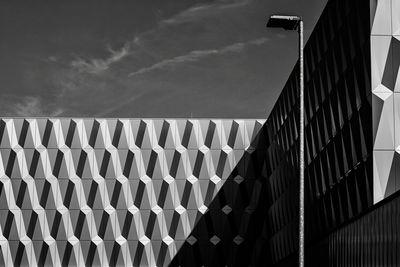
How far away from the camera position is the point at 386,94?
24281mm

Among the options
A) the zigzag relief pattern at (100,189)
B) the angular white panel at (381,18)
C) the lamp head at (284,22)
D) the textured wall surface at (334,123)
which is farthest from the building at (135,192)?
the lamp head at (284,22)

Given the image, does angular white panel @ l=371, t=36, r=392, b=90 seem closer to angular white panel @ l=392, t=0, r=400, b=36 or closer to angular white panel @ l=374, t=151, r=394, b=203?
angular white panel @ l=392, t=0, r=400, b=36

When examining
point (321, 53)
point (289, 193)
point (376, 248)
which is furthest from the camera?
point (289, 193)

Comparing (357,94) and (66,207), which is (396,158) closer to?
(357,94)

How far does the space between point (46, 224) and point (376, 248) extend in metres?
34.2

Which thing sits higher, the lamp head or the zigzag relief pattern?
the zigzag relief pattern

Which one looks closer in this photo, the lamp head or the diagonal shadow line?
the lamp head

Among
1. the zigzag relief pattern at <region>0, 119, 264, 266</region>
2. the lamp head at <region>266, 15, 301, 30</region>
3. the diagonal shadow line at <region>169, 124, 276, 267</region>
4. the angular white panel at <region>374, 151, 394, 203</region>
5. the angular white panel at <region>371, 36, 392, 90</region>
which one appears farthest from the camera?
the diagonal shadow line at <region>169, 124, 276, 267</region>

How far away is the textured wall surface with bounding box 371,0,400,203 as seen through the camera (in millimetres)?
24141

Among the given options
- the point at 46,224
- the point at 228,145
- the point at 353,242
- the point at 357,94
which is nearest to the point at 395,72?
the point at 357,94

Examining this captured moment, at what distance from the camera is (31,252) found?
52.4 m

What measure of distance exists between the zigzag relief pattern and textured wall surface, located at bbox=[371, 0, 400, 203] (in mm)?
29340

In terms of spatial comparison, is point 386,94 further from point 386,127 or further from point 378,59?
point 378,59

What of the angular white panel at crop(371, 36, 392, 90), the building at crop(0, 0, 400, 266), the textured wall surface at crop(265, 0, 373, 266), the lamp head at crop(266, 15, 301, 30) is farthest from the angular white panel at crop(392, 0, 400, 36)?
the building at crop(0, 0, 400, 266)
